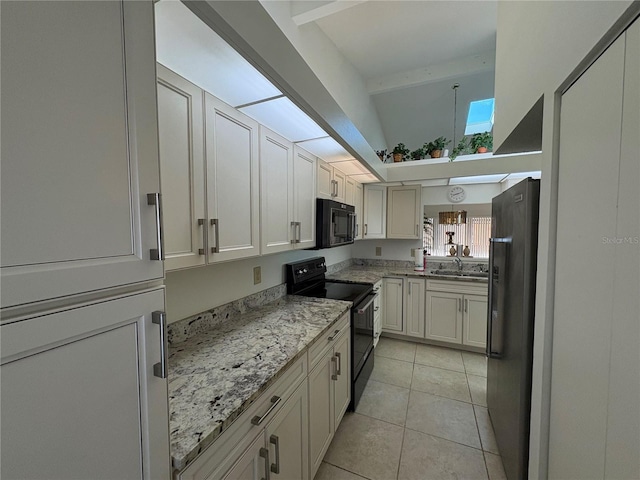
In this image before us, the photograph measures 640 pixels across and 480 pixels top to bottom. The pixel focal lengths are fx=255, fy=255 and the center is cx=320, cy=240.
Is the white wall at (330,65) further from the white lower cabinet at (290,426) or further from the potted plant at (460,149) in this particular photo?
the white lower cabinet at (290,426)

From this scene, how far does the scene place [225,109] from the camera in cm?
123

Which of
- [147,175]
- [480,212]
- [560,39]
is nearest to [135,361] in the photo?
[147,175]

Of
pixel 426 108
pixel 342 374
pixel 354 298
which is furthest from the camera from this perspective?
pixel 426 108

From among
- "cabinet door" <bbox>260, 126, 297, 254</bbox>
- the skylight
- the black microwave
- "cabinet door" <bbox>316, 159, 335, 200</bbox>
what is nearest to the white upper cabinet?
"cabinet door" <bbox>316, 159, 335, 200</bbox>

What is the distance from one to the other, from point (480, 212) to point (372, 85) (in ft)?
7.58

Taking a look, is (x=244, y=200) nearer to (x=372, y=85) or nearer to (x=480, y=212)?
(x=372, y=85)

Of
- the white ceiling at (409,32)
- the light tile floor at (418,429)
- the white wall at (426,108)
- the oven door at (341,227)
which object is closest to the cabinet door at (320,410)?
the light tile floor at (418,429)

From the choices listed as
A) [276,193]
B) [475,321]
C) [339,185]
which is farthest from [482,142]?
[276,193]

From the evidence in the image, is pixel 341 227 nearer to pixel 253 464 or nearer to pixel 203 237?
pixel 203 237

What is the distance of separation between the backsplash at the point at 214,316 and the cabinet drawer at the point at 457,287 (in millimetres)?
2182

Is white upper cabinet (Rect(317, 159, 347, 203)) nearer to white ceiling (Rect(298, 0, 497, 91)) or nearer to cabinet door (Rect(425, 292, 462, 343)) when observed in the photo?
white ceiling (Rect(298, 0, 497, 91))

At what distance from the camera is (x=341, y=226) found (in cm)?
254

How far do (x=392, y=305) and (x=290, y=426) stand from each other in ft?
8.59

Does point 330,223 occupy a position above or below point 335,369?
above
